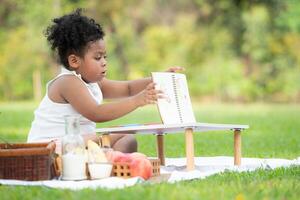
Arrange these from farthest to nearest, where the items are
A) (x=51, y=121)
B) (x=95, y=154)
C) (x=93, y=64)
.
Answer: (x=93, y=64), (x=51, y=121), (x=95, y=154)

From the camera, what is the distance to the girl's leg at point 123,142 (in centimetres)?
475

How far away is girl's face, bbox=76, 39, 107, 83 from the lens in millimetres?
4871

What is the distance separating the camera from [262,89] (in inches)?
1041

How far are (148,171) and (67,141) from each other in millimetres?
508

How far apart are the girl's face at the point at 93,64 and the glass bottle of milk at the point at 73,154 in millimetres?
800

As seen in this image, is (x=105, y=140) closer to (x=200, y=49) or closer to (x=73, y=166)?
(x=73, y=166)

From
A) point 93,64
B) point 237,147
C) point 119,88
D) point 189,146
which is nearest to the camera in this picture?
point 189,146

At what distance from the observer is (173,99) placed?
4957 millimetres

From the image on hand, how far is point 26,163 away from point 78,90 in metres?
0.76

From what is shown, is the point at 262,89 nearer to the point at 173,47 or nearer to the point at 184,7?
the point at 173,47

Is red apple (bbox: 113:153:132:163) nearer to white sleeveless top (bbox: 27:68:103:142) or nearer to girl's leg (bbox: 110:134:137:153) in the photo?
girl's leg (bbox: 110:134:137:153)

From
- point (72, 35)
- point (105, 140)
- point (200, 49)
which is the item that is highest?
point (200, 49)

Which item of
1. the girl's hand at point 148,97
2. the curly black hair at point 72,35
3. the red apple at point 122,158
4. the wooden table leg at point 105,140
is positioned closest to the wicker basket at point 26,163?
the red apple at point 122,158

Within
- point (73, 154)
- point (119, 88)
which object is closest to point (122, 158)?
point (73, 154)
